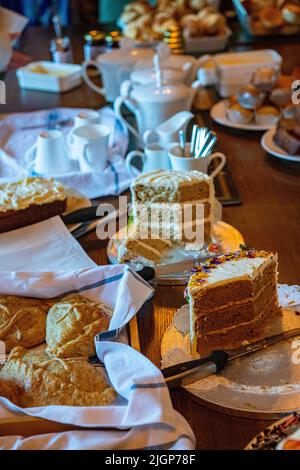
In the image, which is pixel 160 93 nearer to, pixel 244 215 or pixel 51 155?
pixel 51 155

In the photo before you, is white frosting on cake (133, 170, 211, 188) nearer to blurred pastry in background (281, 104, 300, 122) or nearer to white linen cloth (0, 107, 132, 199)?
white linen cloth (0, 107, 132, 199)

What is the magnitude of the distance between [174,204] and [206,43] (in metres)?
1.77

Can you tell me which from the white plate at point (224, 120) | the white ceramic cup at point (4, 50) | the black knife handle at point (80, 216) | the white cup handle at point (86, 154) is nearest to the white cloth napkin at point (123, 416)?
the black knife handle at point (80, 216)

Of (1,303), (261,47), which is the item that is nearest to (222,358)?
(1,303)

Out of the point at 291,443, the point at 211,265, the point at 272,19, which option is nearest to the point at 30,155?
the point at 211,265

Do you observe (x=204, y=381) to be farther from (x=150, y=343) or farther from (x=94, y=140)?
(x=94, y=140)

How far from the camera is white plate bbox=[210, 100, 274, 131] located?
210 cm

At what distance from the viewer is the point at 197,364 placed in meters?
1.04

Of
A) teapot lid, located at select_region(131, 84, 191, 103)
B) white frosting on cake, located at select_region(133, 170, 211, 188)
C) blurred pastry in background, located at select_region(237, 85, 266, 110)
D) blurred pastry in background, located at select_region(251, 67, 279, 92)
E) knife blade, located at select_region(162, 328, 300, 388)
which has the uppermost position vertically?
white frosting on cake, located at select_region(133, 170, 211, 188)

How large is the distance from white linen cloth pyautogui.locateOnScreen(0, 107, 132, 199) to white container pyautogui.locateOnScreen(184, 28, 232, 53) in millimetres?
779

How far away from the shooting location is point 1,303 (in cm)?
118

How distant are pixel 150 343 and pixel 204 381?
0.15m

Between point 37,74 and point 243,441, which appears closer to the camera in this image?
point 243,441

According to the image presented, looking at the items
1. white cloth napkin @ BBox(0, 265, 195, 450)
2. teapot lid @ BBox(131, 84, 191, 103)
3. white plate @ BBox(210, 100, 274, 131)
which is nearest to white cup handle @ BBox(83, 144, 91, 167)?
teapot lid @ BBox(131, 84, 191, 103)
